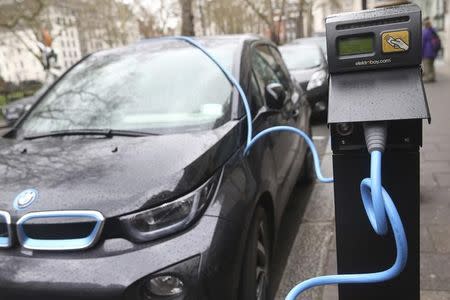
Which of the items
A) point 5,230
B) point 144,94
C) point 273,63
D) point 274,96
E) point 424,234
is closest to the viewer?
point 5,230

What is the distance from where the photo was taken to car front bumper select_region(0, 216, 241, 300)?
1877 mm

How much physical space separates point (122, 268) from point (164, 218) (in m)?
0.28

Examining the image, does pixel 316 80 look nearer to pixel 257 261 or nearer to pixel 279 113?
pixel 279 113

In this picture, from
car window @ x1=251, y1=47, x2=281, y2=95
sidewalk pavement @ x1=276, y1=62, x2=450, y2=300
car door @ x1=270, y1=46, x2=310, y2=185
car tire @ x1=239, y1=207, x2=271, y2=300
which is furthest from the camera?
car door @ x1=270, y1=46, x2=310, y2=185

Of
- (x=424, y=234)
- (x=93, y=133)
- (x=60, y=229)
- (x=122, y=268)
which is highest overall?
(x=93, y=133)

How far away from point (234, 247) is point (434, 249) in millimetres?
1749

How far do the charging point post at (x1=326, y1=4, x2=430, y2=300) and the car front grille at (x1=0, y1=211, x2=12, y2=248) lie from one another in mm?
1432

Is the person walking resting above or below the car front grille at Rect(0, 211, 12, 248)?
below

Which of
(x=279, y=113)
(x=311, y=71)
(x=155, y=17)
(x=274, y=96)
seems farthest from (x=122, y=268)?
(x=155, y=17)

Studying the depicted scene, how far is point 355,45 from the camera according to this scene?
1710mm

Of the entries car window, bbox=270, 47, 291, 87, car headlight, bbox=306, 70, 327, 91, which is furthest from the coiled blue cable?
car headlight, bbox=306, 70, 327, 91

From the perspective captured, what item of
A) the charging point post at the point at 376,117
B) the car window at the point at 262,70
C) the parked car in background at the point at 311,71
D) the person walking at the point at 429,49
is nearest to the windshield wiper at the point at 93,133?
the car window at the point at 262,70

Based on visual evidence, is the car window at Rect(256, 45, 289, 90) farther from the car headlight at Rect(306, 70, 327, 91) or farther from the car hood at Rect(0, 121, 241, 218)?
the car headlight at Rect(306, 70, 327, 91)

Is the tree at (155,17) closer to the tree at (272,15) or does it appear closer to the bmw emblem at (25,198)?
the tree at (272,15)
